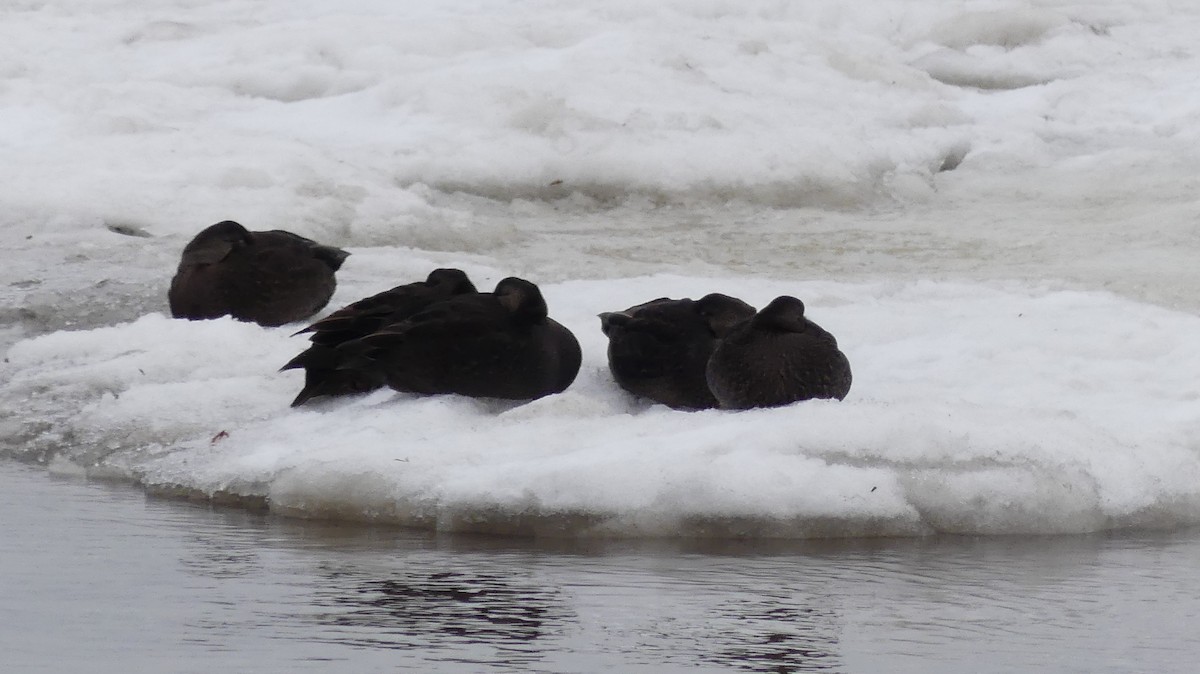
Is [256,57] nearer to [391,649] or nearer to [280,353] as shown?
[280,353]

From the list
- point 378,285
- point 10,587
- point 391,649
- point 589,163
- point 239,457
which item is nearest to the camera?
point 391,649

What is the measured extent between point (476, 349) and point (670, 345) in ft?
2.17

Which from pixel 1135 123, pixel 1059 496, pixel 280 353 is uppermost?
pixel 1135 123

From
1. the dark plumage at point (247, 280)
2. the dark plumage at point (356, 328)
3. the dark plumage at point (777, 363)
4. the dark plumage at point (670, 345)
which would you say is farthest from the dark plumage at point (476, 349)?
the dark plumage at point (247, 280)

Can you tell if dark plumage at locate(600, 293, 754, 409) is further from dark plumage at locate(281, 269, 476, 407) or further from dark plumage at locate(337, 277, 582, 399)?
dark plumage at locate(281, 269, 476, 407)

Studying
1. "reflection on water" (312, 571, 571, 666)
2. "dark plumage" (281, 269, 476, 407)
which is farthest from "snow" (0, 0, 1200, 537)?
"reflection on water" (312, 571, 571, 666)

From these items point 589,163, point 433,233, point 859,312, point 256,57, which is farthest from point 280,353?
point 256,57

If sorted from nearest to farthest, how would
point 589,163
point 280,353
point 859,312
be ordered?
point 280,353
point 859,312
point 589,163

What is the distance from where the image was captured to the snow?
4.55 m

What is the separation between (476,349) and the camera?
17.2 ft

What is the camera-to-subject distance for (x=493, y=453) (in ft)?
15.3

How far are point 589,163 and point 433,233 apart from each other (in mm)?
1707

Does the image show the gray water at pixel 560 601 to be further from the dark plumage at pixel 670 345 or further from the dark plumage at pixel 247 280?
the dark plumage at pixel 247 280

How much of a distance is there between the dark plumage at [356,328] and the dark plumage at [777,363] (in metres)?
1.07
